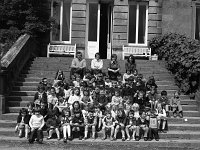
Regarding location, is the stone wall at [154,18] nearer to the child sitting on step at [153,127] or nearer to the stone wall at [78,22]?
the stone wall at [78,22]

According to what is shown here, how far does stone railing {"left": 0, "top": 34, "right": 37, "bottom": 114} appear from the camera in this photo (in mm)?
13281

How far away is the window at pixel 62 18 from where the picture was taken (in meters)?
21.0

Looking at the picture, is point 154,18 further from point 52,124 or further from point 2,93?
point 52,124

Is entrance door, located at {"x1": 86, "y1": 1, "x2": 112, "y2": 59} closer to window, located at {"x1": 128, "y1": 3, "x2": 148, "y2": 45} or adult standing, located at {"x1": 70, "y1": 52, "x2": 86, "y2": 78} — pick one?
window, located at {"x1": 128, "y1": 3, "x2": 148, "y2": 45}

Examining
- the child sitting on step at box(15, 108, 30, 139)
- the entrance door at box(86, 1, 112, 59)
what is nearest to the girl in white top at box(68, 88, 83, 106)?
the child sitting on step at box(15, 108, 30, 139)

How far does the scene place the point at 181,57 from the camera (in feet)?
52.4

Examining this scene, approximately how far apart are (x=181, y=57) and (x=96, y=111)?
5281 mm

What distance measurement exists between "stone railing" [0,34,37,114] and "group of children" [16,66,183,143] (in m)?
1.24

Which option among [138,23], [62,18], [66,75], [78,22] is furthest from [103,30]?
[66,75]

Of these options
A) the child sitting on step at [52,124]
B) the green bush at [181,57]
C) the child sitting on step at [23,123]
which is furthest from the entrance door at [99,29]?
the child sitting on step at [23,123]

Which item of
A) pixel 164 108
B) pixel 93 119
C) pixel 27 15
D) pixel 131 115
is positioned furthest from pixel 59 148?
pixel 27 15

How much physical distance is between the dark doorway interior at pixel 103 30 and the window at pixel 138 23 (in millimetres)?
1315

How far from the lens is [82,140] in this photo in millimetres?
11766

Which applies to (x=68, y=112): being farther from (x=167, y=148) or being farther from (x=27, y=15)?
(x=27, y=15)
